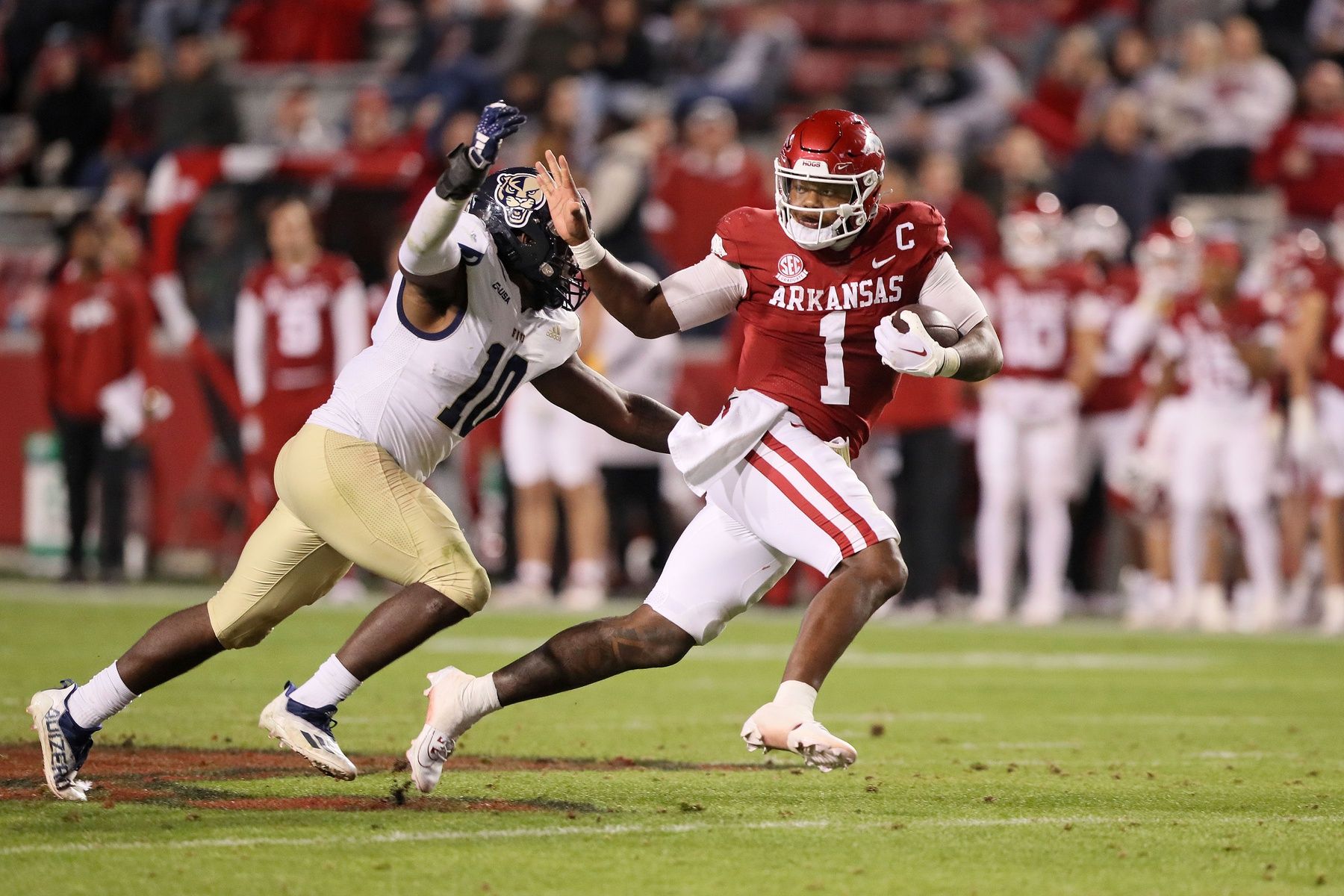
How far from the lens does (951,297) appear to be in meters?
5.16

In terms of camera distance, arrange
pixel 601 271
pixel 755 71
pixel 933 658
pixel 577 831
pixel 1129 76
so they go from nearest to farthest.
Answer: pixel 577 831
pixel 601 271
pixel 933 658
pixel 1129 76
pixel 755 71

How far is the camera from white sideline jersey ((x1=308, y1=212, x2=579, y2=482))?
5039mm

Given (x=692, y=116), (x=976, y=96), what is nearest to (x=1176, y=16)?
(x=976, y=96)

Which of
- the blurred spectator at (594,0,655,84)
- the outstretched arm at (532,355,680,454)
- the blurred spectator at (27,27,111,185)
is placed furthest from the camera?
the blurred spectator at (27,27,111,185)

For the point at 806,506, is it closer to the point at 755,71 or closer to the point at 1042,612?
the point at 1042,612

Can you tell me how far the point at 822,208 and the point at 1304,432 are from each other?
6861 mm

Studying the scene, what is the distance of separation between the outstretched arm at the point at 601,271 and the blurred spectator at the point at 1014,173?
300 inches

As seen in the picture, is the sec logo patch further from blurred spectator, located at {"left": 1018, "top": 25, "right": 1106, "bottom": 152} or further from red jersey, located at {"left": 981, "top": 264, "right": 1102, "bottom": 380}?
blurred spectator, located at {"left": 1018, "top": 25, "right": 1106, "bottom": 152}

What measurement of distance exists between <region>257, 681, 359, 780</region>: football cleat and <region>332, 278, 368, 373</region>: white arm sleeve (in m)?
5.91

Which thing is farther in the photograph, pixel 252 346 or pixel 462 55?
pixel 462 55

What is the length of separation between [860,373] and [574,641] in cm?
101

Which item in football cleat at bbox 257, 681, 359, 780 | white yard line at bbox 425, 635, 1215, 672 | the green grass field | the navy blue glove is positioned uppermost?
the navy blue glove

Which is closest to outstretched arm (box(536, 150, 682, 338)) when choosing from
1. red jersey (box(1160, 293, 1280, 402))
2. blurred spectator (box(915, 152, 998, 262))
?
red jersey (box(1160, 293, 1280, 402))

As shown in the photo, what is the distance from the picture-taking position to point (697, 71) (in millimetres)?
15188
